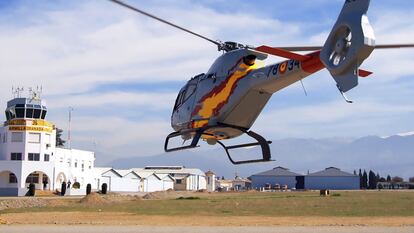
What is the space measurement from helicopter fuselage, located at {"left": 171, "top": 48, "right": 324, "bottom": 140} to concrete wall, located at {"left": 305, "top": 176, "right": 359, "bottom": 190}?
164054 mm

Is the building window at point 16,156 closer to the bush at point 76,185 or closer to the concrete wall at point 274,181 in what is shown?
the bush at point 76,185

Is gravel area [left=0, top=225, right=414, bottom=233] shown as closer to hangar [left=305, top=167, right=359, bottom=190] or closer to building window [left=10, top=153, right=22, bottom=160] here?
building window [left=10, top=153, right=22, bottom=160]

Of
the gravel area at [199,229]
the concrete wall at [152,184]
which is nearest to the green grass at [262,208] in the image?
the gravel area at [199,229]

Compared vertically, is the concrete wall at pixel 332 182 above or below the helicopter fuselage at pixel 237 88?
below

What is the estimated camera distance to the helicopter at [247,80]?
14750mm

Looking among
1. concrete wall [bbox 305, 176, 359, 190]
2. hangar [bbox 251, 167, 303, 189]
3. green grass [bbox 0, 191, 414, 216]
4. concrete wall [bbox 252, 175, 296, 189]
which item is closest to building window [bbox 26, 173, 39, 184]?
green grass [bbox 0, 191, 414, 216]

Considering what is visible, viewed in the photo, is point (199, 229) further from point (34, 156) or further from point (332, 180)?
point (332, 180)

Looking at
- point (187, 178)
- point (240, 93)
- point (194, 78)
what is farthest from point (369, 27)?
point (187, 178)

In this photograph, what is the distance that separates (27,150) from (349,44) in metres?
76.9

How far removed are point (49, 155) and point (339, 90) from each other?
78.5 meters

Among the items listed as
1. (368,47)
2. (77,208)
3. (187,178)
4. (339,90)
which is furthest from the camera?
(187,178)

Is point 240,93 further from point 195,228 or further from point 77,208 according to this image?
point 77,208

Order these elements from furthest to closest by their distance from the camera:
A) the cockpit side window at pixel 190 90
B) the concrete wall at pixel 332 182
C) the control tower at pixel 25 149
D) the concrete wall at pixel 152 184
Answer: the concrete wall at pixel 332 182 < the concrete wall at pixel 152 184 < the control tower at pixel 25 149 < the cockpit side window at pixel 190 90

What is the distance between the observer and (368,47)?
13.7 m
